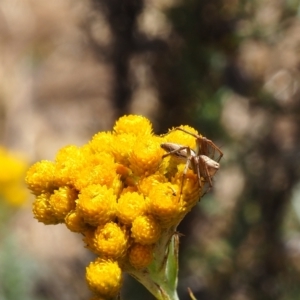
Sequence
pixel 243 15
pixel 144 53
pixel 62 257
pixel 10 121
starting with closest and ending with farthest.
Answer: pixel 243 15 → pixel 144 53 → pixel 62 257 → pixel 10 121

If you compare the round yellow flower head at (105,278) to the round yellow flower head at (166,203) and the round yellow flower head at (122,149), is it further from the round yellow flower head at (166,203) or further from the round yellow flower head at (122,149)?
the round yellow flower head at (122,149)

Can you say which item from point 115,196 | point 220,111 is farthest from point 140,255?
point 220,111

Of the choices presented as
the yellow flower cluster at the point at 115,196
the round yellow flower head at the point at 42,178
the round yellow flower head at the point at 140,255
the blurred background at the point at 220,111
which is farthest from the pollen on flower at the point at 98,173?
the blurred background at the point at 220,111

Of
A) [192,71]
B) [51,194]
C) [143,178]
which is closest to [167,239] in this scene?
[143,178]

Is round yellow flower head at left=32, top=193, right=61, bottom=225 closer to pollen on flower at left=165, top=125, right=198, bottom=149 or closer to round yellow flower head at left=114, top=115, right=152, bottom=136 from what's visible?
round yellow flower head at left=114, top=115, right=152, bottom=136

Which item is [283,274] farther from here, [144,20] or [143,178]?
[143,178]

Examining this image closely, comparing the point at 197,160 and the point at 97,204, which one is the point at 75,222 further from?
the point at 197,160

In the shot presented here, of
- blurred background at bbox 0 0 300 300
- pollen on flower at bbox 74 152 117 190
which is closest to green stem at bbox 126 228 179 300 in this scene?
pollen on flower at bbox 74 152 117 190
